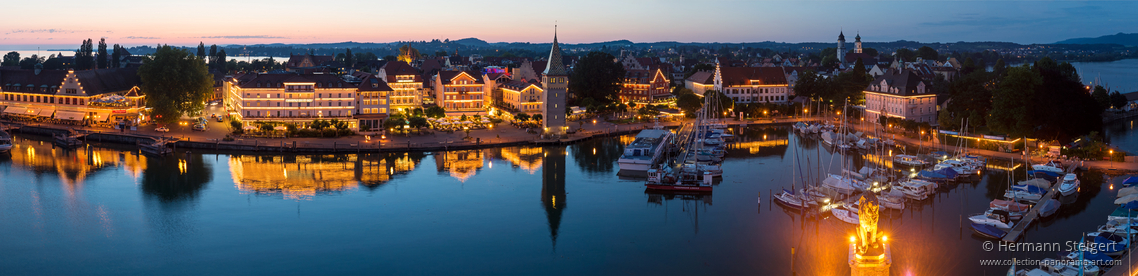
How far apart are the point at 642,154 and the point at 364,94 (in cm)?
1805

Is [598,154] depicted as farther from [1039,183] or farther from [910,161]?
[1039,183]

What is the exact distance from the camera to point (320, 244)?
22234 millimetres

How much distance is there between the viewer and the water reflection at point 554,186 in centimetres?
2555

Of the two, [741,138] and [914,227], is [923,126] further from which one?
[914,227]

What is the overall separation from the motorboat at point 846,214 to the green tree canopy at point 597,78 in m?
34.6

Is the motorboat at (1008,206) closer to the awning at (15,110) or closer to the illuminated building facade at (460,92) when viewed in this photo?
the illuminated building facade at (460,92)

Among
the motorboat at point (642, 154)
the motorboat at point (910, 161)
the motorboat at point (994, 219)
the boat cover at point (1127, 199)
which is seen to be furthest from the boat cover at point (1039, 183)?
the motorboat at point (642, 154)

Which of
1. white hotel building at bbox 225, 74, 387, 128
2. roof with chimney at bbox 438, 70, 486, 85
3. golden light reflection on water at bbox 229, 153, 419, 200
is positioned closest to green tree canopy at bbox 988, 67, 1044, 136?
golden light reflection on water at bbox 229, 153, 419, 200

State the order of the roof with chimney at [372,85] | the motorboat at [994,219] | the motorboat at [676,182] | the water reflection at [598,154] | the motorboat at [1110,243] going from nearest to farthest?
the motorboat at [1110,243] < the motorboat at [994,219] < the motorboat at [676,182] < the water reflection at [598,154] < the roof with chimney at [372,85]

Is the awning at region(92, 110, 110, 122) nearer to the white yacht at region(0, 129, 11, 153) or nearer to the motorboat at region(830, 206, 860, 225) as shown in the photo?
the white yacht at region(0, 129, 11, 153)

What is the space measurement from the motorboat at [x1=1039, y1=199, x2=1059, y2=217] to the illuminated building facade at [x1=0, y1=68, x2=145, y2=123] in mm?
45949

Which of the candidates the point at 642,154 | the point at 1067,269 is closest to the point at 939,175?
the point at 642,154

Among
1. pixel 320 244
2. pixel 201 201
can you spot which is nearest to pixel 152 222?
pixel 201 201

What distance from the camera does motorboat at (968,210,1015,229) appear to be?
902 inches
